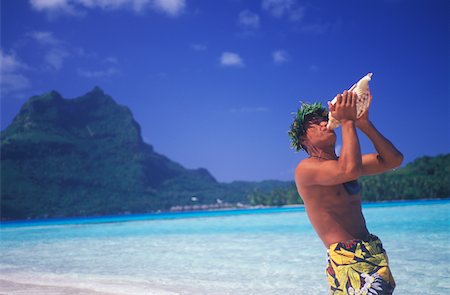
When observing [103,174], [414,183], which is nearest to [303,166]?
[414,183]

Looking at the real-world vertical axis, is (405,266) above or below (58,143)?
below

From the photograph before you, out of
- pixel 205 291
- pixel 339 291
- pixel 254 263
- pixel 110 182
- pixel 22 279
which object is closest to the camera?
pixel 339 291

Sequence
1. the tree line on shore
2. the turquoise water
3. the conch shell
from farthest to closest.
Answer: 1. the tree line on shore
2. the turquoise water
3. the conch shell

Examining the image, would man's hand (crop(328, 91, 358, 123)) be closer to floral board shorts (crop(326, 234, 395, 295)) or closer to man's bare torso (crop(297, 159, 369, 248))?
man's bare torso (crop(297, 159, 369, 248))

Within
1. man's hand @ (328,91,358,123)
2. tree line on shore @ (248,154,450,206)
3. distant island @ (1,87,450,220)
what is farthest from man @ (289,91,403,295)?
distant island @ (1,87,450,220)

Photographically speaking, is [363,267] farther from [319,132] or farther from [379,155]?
[319,132]

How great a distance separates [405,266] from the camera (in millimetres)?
7535

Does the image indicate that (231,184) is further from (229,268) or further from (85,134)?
(229,268)

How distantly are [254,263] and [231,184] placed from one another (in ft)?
509

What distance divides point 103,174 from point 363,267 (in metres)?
124

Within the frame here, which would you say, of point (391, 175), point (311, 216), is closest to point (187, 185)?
point (391, 175)

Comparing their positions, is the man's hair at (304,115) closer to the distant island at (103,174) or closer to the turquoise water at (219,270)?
the turquoise water at (219,270)

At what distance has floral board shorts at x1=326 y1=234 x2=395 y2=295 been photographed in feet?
6.77

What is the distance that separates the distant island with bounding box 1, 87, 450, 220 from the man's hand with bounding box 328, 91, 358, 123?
279 ft
